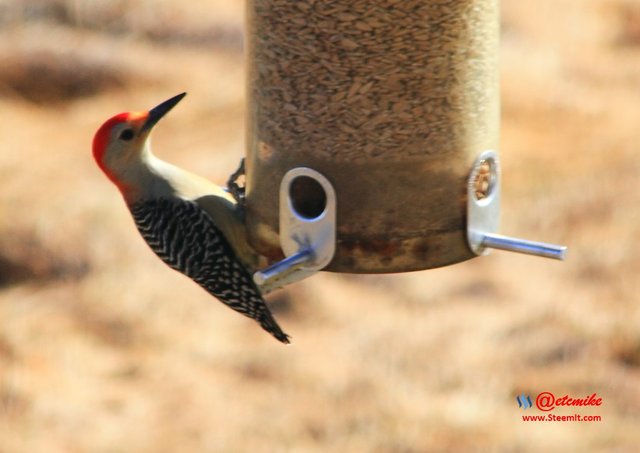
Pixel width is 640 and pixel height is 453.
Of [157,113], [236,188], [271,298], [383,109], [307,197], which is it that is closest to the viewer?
[383,109]

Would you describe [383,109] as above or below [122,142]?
above

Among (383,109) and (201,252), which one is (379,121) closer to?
(383,109)

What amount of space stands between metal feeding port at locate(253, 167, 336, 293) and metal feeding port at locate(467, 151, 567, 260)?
0.55 metres

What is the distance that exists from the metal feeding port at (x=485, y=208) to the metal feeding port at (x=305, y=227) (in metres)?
0.55

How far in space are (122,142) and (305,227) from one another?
1278mm

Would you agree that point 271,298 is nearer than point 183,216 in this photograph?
No

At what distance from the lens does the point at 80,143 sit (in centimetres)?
1499

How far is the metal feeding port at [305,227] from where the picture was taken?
4.99m

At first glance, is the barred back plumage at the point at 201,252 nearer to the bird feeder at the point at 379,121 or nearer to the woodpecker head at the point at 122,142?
the woodpecker head at the point at 122,142

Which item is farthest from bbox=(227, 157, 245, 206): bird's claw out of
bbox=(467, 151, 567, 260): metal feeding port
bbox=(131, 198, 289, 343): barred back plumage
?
bbox=(467, 151, 567, 260): metal feeding port

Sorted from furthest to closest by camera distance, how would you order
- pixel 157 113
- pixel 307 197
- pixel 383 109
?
1. pixel 157 113
2. pixel 307 197
3. pixel 383 109

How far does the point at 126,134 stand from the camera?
5.93 meters

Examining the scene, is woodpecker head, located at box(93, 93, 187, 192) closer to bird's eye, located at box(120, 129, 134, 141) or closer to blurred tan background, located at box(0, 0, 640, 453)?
bird's eye, located at box(120, 129, 134, 141)

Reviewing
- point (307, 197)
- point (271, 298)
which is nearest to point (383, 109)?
point (307, 197)
